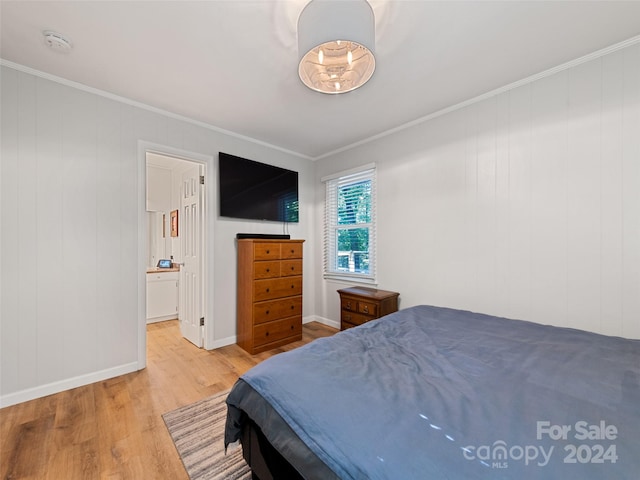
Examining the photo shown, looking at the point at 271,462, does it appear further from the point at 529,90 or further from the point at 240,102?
the point at 529,90

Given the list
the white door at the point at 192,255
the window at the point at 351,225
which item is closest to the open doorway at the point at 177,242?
the white door at the point at 192,255

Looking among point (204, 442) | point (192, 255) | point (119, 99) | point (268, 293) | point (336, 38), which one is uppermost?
point (119, 99)

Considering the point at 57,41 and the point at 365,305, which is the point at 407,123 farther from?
the point at 57,41

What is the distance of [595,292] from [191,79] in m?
3.45

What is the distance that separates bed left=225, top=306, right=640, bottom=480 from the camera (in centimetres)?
71

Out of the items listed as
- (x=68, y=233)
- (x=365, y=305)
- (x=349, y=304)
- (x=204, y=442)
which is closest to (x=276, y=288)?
(x=349, y=304)

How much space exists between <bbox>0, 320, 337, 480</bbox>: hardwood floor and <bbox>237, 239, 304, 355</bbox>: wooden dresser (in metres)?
0.35

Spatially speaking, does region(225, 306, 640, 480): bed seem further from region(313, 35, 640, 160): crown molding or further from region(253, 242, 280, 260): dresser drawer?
region(313, 35, 640, 160): crown molding

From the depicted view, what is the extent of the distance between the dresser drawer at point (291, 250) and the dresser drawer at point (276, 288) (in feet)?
0.92

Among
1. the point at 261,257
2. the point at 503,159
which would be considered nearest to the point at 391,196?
the point at 503,159

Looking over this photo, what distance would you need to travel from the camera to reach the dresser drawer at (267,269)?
2945 millimetres

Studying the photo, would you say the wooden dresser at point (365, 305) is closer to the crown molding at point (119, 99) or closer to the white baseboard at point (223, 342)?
the white baseboard at point (223, 342)

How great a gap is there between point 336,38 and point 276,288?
2.48 m

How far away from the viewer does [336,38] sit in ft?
4.17
